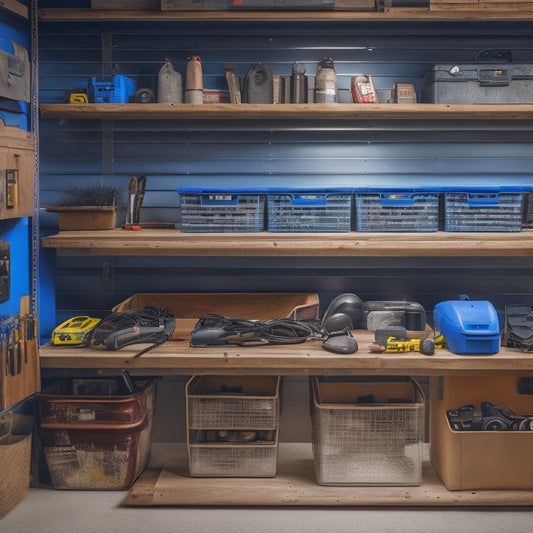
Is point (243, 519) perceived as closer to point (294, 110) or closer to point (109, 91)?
point (294, 110)

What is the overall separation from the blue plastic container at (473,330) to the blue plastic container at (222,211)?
1.15m

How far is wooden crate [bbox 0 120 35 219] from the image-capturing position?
141 inches

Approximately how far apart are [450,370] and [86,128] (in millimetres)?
2551

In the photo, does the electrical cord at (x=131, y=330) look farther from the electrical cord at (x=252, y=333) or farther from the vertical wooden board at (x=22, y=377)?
the vertical wooden board at (x=22, y=377)

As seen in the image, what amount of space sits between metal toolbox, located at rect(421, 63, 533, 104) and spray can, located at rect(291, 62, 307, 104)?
2.38ft

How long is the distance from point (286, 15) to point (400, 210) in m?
1.27

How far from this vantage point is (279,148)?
4.52 metres

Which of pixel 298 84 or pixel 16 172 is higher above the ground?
pixel 298 84

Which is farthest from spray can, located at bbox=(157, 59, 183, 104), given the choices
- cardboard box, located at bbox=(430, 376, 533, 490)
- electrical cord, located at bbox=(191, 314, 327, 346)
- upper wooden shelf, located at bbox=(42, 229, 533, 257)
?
cardboard box, located at bbox=(430, 376, 533, 490)

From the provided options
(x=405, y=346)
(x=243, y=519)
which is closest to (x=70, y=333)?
(x=243, y=519)

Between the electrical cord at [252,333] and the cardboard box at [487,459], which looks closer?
the cardboard box at [487,459]

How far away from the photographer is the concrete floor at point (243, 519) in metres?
3.50

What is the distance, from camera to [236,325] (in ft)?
13.2

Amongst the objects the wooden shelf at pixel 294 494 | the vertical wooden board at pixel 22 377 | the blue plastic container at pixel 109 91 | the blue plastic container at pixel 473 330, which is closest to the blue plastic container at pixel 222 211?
the blue plastic container at pixel 109 91
